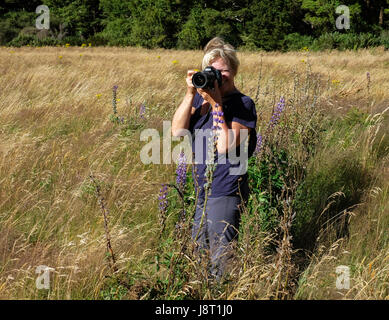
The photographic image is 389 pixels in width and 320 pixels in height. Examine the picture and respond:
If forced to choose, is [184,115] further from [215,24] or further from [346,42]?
[215,24]

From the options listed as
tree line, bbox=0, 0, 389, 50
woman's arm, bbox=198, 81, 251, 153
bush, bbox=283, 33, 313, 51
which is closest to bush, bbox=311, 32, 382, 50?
tree line, bbox=0, 0, 389, 50

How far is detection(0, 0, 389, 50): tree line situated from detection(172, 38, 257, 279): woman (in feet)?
71.0

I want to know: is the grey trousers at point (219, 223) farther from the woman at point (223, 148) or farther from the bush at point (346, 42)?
the bush at point (346, 42)

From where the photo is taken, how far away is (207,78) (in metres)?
1.88

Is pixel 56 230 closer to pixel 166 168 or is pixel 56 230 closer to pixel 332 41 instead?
pixel 166 168

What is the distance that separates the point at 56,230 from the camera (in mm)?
2502

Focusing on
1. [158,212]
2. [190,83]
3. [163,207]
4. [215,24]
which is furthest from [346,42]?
[163,207]

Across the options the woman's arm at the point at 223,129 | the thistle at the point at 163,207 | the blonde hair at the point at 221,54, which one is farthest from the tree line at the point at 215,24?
the thistle at the point at 163,207

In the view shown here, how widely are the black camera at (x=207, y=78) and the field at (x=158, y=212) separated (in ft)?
2.11

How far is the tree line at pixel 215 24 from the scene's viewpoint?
89.8ft

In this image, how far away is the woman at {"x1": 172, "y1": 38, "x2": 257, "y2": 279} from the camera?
201 centimetres

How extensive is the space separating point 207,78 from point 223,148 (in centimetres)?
35

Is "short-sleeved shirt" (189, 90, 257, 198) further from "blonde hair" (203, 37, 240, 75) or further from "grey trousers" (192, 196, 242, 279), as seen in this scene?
"blonde hair" (203, 37, 240, 75)
